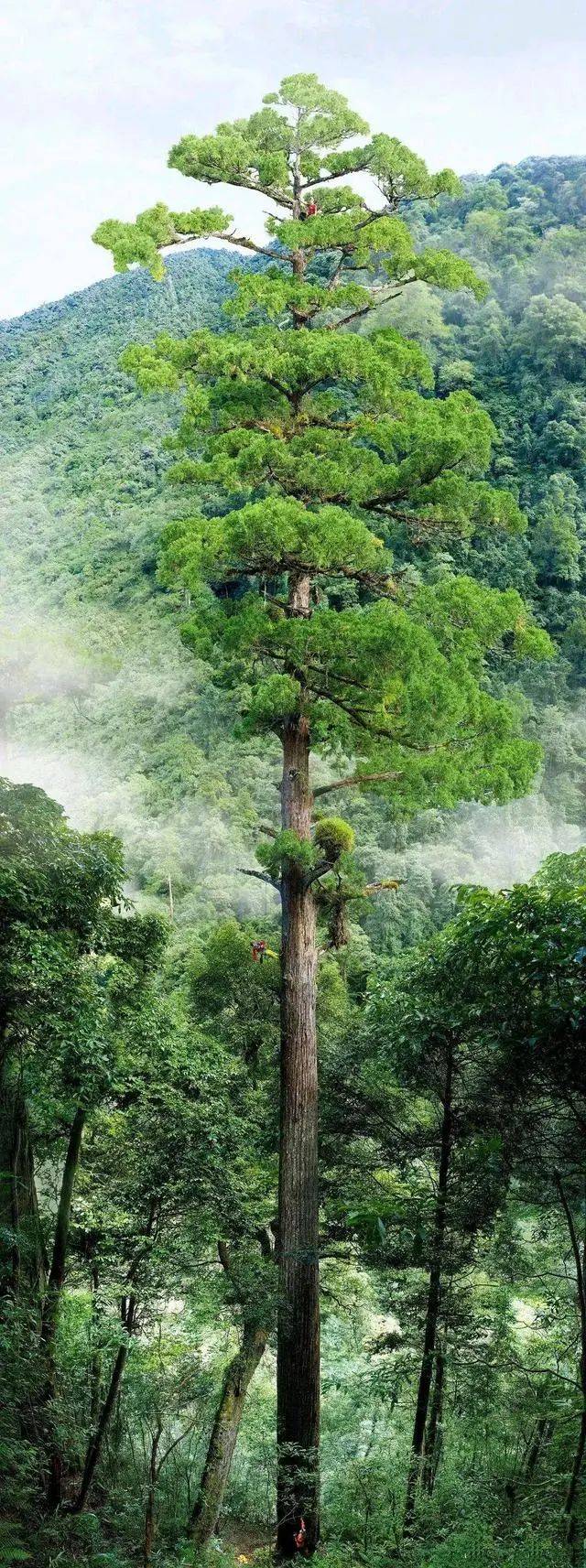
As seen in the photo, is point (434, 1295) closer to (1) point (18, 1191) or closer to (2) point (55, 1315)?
(2) point (55, 1315)

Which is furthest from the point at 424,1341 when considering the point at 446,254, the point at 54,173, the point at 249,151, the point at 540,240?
the point at 540,240

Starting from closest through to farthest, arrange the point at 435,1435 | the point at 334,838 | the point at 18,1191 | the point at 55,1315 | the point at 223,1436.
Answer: the point at 55,1315
the point at 18,1191
the point at 334,838
the point at 435,1435
the point at 223,1436

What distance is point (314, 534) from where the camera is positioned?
567 cm

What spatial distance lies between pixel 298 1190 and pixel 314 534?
320 centimetres

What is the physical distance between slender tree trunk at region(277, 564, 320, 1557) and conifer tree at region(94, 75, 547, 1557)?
0.01 meters

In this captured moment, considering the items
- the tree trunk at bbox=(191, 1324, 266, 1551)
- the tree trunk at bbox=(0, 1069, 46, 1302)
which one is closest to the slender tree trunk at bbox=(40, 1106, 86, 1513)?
the tree trunk at bbox=(0, 1069, 46, 1302)

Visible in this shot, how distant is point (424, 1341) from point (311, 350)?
4.96 metres

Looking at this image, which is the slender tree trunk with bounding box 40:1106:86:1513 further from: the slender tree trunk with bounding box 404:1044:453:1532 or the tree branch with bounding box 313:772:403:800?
the tree branch with bounding box 313:772:403:800

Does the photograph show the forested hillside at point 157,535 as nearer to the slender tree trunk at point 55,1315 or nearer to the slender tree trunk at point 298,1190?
the slender tree trunk at point 298,1190

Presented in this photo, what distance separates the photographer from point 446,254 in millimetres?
6395

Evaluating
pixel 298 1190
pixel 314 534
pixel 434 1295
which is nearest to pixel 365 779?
pixel 314 534

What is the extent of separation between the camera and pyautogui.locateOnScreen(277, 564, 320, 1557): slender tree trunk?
5.25 m

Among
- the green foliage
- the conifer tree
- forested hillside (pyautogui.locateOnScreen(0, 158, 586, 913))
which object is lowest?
the green foliage

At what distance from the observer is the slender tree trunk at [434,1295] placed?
18.5ft
